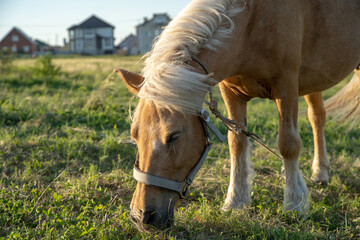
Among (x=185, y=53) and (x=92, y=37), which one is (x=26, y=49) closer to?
(x=92, y=37)

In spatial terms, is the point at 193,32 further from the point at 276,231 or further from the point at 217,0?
the point at 276,231

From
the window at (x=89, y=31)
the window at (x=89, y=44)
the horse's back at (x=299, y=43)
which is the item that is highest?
the window at (x=89, y=31)

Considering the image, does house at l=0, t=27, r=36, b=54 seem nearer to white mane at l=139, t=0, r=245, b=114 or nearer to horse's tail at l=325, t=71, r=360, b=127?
horse's tail at l=325, t=71, r=360, b=127

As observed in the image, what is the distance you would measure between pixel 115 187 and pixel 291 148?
5.69 ft

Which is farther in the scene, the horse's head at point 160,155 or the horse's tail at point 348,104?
the horse's tail at point 348,104

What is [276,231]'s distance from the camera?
8.42ft

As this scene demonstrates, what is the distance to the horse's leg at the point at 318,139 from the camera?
13.1 feet

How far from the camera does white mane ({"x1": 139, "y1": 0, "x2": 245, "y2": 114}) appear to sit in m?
2.06

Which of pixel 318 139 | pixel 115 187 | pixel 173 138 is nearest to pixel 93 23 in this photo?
pixel 318 139

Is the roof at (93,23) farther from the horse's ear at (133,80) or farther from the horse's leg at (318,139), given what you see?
the horse's ear at (133,80)

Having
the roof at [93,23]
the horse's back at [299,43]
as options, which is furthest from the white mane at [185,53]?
the roof at [93,23]

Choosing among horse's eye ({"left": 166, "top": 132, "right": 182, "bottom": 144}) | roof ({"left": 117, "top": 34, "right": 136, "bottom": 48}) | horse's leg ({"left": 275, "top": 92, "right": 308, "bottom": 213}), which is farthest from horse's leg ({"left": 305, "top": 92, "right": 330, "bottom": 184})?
roof ({"left": 117, "top": 34, "right": 136, "bottom": 48})

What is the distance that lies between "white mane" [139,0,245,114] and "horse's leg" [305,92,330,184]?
224cm

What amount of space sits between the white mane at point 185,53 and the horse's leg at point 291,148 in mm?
877
